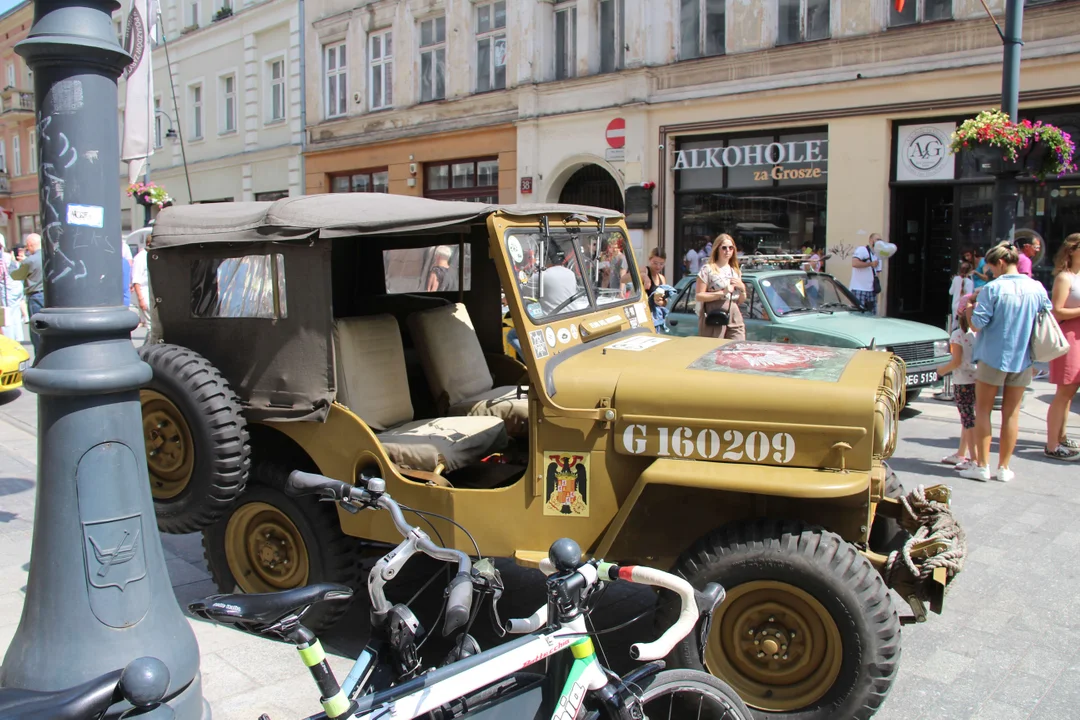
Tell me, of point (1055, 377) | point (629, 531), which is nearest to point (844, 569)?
point (629, 531)

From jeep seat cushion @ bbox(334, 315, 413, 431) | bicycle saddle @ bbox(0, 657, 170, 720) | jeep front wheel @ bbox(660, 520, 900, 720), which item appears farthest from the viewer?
jeep seat cushion @ bbox(334, 315, 413, 431)

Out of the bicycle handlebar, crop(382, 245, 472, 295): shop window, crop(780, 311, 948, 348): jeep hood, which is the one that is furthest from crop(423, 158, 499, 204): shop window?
the bicycle handlebar

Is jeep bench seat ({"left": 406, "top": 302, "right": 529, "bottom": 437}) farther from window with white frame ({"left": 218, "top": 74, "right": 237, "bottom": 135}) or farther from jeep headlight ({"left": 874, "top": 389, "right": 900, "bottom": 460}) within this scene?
window with white frame ({"left": 218, "top": 74, "right": 237, "bottom": 135})

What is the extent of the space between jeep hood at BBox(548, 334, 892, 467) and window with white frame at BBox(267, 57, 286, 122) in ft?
73.7

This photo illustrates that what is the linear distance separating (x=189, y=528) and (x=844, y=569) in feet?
9.09

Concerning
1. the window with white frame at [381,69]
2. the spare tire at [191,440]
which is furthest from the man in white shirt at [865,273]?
the window with white frame at [381,69]

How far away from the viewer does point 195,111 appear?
89.4 ft

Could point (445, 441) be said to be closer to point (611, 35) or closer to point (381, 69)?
point (611, 35)

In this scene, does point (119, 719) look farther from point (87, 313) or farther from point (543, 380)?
point (543, 380)

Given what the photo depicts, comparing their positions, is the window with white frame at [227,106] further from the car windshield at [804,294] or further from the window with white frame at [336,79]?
the car windshield at [804,294]

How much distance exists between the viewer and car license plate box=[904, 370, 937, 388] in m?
8.70

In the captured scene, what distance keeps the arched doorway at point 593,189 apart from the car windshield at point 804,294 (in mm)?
7745

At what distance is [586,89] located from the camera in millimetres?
16844

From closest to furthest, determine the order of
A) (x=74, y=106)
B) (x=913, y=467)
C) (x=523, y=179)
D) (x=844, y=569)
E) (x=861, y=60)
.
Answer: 1. (x=74, y=106)
2. (x=844, y=569)
3. (x=913, y=467)
4. (x=861, y=60)
5. (x=523, y=179)
